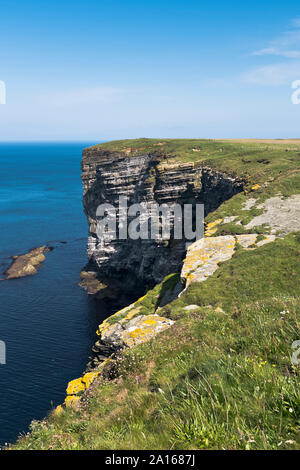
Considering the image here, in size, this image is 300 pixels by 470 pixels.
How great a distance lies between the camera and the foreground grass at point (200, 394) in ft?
16.8

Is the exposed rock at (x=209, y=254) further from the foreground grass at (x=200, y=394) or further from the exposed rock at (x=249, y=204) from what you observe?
the foreground grass at (x=200, y=394)

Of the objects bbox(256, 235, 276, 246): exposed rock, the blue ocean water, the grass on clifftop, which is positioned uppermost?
the grass on clifftop

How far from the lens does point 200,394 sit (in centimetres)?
630

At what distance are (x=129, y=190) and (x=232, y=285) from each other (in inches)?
2049

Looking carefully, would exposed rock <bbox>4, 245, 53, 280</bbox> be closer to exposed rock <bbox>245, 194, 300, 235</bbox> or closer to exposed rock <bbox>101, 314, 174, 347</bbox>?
exposed rock <bbox>245, 194, 300, 235</bbox>

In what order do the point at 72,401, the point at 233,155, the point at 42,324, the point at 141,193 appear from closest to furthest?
1. the point at 72,401
2. the point at 42,324
3. the point at 233,155
4. the point at 141,193

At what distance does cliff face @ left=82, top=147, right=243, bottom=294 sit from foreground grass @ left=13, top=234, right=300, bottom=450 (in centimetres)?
3431

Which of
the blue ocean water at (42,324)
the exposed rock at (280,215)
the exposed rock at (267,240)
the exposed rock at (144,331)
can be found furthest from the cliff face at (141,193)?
the exposed rock at (144,331)

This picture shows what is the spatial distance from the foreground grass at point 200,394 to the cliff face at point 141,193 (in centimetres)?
3431

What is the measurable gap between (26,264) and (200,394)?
78.5 meters

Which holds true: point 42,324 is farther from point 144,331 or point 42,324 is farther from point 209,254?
point 144,331

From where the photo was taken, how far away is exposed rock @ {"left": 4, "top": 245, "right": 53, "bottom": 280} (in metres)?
73.6

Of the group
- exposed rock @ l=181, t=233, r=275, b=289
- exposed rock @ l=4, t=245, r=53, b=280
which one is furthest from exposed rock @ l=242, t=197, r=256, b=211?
exposed rock @ l=4, t=245, r=53, b=280

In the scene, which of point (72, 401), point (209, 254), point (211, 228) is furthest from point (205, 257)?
point (72, 401)
